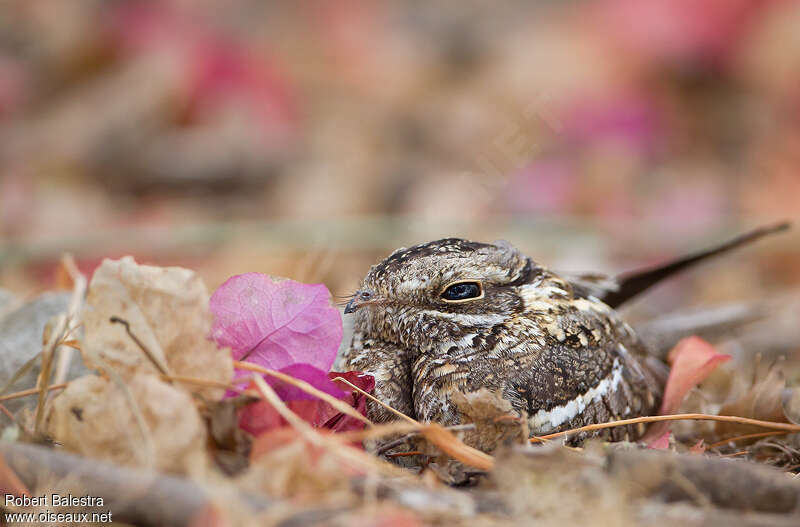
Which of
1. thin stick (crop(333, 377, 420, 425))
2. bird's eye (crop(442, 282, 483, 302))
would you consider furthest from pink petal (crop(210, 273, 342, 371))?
bird's eye (crop(442, 282, 483, 302))

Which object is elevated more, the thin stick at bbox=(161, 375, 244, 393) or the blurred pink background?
the blurred pink background

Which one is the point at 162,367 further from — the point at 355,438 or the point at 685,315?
the point at 685,315

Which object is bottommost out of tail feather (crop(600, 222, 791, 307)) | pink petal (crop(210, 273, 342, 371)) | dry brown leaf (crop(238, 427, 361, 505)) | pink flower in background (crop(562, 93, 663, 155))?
dry brown leaf (crop(238, 427, 361, 505))

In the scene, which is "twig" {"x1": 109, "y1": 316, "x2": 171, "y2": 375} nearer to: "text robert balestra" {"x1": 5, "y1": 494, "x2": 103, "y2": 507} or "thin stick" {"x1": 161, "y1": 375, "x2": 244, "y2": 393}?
"thin stick" {"x1": 161, "y1": 375, "x2": 244, "y2": 393}

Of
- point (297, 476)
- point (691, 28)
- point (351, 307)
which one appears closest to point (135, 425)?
point (297, 476)

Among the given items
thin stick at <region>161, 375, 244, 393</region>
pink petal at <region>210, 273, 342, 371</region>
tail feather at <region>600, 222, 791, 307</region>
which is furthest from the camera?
tail feather at <region>600, 222, 791, 307</region>

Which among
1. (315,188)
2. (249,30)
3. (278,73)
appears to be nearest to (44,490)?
(315,188)

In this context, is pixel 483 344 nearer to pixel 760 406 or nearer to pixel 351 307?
pixel 351 307
